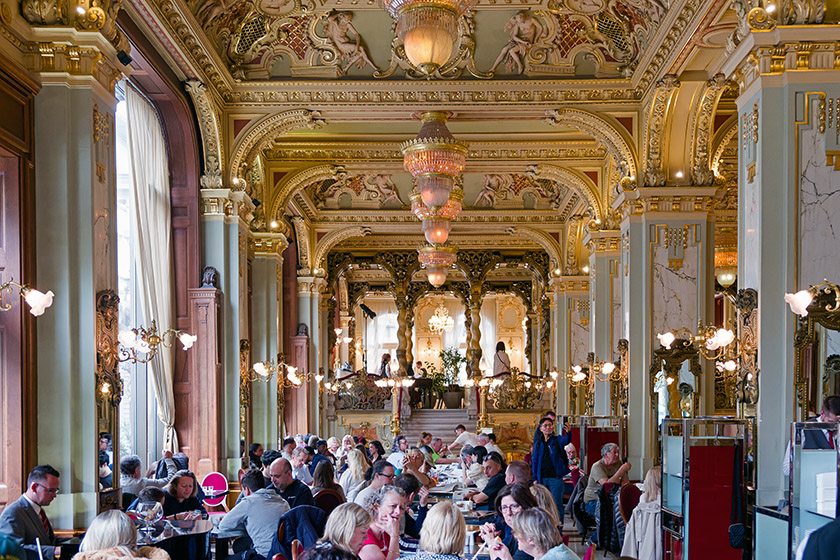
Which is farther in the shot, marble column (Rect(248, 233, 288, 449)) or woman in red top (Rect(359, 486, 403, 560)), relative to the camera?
marble column (Rect(248, 233, 288, 449))

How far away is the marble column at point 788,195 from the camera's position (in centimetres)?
681

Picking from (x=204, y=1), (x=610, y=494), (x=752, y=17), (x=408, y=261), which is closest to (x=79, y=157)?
(x=204, y=1)

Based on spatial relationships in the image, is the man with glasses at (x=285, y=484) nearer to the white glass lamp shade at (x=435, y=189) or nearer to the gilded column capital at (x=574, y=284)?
the white glass lamp shade at (x=435, y=189)

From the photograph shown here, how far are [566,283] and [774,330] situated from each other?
46.7 feet

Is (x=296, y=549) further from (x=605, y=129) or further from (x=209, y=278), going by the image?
(x=605, y=129)


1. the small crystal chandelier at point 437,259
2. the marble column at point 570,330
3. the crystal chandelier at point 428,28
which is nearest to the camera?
the crystal chandelier at point 428,28

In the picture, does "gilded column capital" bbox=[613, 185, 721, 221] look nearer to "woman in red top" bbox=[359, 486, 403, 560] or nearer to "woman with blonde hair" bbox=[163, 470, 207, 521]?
"woman with blonde hair" bbox=[163, 470, 207, 521]

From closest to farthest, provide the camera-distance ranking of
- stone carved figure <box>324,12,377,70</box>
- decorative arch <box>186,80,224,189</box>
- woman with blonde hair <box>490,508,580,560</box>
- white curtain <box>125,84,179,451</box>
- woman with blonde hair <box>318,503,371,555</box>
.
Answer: woman with blonde hair <box>490,508,580,560</box> < woman with blonde hair <box>318,503,371,555</box> < white curtain <box>125,84,179,451</box> < stone carved figure <box>324,12,377,70</box> < decorative arch <box>186,80,224,189</box>

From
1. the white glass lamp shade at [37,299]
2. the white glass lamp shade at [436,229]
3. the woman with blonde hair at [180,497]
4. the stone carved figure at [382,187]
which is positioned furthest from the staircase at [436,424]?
the white glass lamp shade at [37,299]

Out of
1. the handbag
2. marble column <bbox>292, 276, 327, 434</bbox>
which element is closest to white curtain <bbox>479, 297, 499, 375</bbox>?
marble column <bbox>292, 276, 327, 434</bbox>

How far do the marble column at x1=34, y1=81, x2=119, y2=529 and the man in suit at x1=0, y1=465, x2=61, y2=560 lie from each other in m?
0.89

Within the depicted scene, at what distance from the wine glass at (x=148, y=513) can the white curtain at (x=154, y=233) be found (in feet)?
13.8

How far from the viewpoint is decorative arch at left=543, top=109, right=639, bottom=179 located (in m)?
11.7

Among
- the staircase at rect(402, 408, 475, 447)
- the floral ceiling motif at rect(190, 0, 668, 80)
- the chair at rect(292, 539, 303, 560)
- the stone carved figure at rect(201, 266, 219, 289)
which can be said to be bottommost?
the staircase at rect(402, 408, 475, 447)
